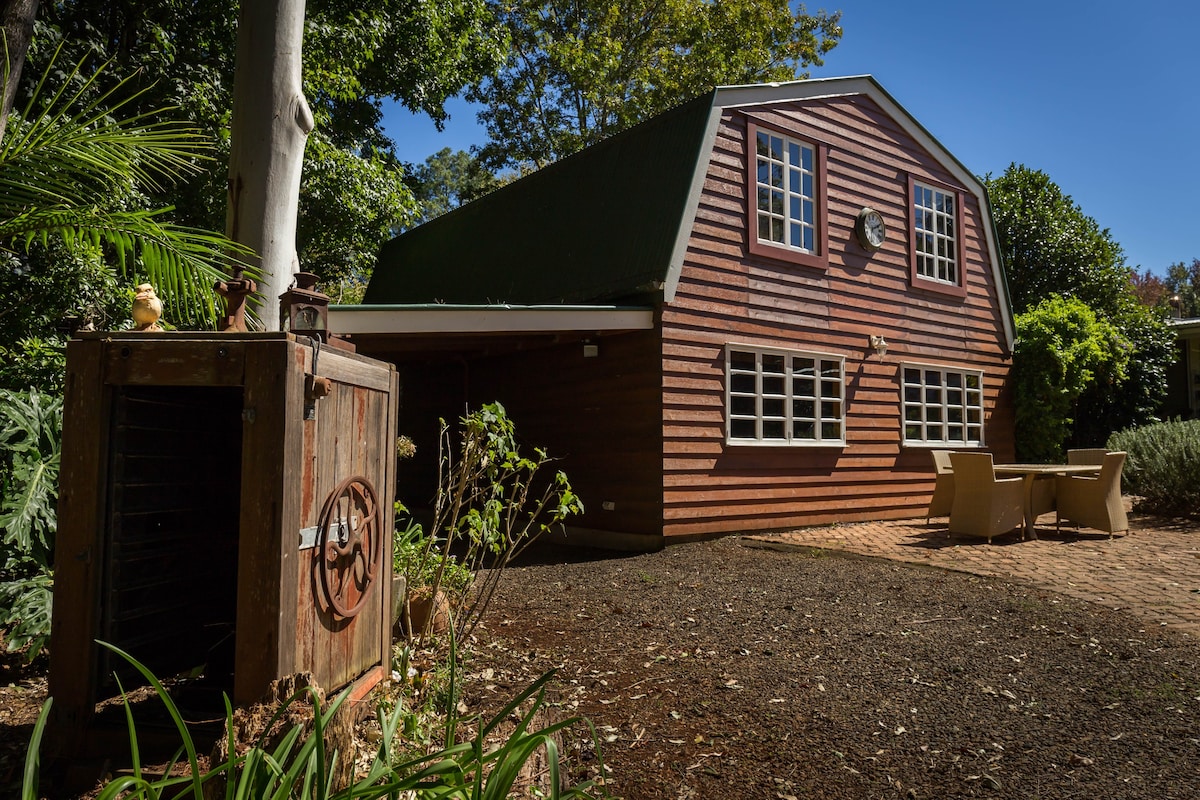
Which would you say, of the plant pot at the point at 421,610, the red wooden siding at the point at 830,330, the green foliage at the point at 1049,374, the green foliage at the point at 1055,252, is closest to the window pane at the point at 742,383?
the red wooden siding at the point at 830,330

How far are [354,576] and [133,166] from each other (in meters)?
2.42

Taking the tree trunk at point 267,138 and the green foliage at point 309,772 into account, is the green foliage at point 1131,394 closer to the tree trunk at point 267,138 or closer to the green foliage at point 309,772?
the tree trunk at point 267,138

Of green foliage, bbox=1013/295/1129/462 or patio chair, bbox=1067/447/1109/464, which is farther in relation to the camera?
green foliage, bbox=1013/295/1129/462

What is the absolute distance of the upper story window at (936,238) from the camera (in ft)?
38.5

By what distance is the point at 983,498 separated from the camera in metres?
8.42

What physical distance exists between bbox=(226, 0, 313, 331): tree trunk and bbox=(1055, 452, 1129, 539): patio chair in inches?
326

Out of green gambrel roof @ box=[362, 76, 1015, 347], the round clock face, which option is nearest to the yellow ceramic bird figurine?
green gambrel roof @ box=[362, 76, 1015, 347]

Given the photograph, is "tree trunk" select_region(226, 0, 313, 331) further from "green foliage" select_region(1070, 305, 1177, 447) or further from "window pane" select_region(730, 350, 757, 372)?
"green foliage" select_region(1070, 305, 1177, 447)

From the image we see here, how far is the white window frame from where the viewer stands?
982cm

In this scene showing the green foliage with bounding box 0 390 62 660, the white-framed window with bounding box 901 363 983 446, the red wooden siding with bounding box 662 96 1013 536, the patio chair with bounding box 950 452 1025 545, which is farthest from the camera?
the white-framed window with bounding box 901 363 983 446

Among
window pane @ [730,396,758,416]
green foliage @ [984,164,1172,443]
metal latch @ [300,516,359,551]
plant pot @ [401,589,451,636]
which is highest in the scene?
green foliage @ [984,164,1172,443]

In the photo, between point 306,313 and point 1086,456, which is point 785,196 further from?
point 306,313

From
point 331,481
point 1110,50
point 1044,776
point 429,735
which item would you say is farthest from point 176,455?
point 1110,50

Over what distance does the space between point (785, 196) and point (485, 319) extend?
14.8ft
